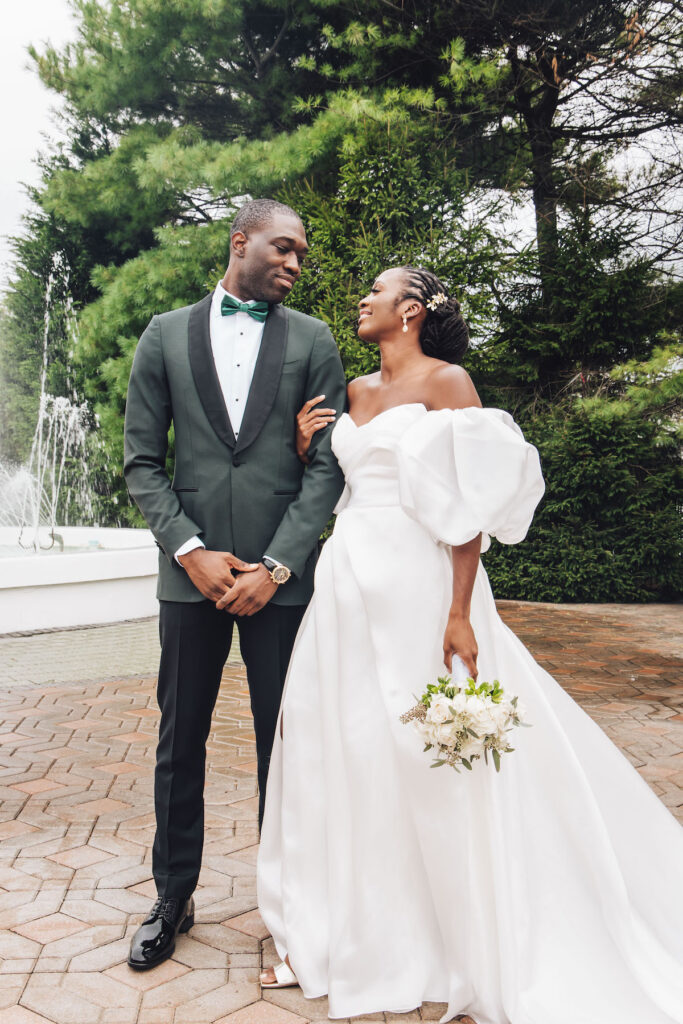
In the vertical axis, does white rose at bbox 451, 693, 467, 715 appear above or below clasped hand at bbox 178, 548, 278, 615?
below

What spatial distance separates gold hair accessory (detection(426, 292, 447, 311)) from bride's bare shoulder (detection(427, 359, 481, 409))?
0.78 feet

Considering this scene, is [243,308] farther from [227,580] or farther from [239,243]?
[227,580]

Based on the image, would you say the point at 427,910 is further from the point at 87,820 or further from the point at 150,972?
the point at 87,820

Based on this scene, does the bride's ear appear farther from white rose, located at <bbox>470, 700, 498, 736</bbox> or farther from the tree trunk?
the tree trunk

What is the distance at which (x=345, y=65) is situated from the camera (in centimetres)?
1242

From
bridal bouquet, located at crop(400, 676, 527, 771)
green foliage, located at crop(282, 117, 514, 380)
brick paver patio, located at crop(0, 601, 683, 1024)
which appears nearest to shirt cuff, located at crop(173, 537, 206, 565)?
bridal bouquet, located at crop(400, 676, 527, 771)

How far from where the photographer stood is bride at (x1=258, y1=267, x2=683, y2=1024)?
229 centimetres

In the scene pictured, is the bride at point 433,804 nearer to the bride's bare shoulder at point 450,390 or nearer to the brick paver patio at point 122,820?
the bride's bare shoulder at point 450,390

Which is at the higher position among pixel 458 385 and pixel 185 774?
pixel 458 385

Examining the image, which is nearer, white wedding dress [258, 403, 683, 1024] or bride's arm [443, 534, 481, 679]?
white wedding dress [258, 403, 683, 1024]

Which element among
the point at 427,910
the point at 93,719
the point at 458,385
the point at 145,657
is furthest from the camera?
the point at 145,657

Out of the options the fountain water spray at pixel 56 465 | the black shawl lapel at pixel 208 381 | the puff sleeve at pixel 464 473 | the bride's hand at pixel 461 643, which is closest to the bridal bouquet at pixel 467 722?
the bride's hand at pixel 461 643

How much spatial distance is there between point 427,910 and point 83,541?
10424 mm

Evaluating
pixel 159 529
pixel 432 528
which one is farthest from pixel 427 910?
pixel 159 529
